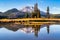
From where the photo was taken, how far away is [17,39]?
56.6 feet

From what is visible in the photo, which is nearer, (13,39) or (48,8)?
(13,39)

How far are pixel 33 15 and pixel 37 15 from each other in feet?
4.95

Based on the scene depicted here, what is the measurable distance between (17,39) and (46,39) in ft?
8.57

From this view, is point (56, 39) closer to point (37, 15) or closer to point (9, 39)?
point (9, 39)

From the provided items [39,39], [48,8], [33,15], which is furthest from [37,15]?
[39,39]

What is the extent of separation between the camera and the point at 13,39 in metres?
17.2

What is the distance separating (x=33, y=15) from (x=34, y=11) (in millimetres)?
3211

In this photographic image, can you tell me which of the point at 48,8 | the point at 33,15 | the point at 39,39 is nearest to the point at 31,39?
the point at 39,39

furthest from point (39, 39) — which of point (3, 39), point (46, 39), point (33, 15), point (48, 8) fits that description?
point (48, 8)

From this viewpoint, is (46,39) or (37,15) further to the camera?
(37,15)

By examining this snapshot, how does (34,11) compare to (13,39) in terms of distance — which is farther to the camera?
(34,11)

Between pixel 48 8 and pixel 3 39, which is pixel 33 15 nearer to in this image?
pixel 48 8

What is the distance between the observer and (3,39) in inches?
683

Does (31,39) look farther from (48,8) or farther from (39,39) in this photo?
(48,8)
